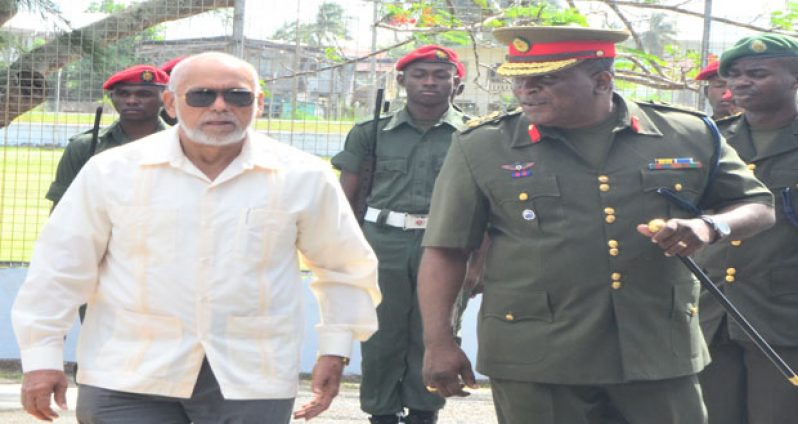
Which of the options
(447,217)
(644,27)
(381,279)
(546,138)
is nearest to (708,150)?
(546,138)

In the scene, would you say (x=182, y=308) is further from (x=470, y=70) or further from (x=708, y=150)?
(x=470, y=70)

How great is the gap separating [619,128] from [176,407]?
63.6 inches

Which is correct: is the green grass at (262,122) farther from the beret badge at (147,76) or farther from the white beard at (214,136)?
the white beard at (214,136)

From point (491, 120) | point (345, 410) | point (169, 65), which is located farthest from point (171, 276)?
point (345, 410)

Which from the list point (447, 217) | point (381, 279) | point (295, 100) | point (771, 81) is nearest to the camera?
point (447, 217)

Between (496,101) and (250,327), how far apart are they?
18.7 ft

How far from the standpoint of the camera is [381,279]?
8.27 metres

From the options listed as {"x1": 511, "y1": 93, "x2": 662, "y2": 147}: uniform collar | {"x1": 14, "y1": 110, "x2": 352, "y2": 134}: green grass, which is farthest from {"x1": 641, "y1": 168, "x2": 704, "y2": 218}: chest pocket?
{"x1": 14, "y1": 110, "x2": 352, "y2": 134}: green grass

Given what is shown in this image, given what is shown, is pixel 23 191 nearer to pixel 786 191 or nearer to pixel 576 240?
pixel 786 191

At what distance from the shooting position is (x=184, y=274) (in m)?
4.52

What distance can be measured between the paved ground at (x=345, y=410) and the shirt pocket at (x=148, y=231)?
4.42 metres

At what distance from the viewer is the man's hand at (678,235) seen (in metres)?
4.29

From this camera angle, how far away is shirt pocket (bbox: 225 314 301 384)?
454 cm

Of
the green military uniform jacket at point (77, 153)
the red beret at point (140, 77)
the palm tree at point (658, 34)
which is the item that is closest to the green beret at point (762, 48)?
the red beret at point (140, 77)
